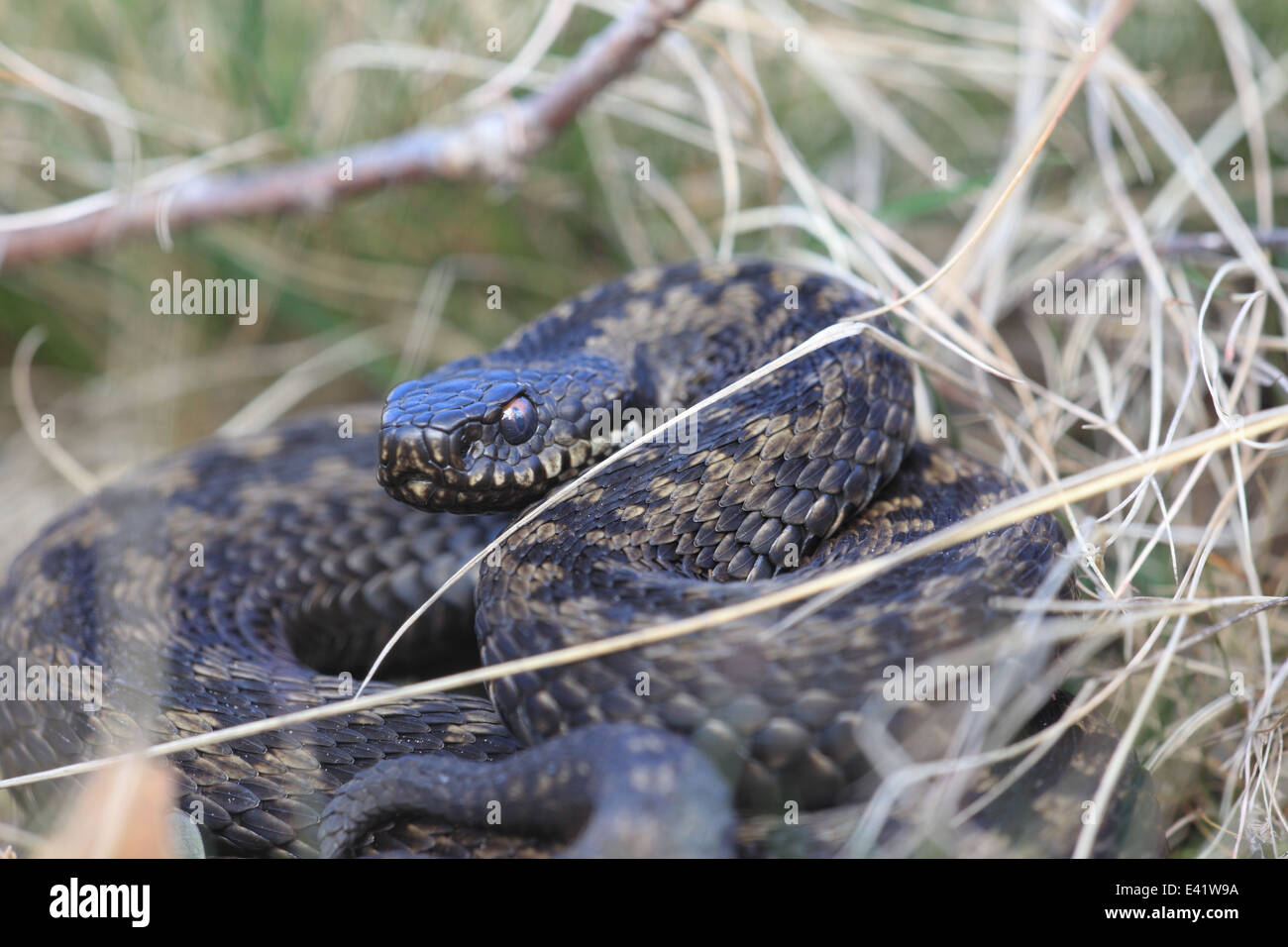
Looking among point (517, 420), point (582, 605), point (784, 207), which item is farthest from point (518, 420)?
point (784, 207)

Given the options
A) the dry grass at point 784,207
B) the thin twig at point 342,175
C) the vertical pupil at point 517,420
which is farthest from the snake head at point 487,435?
the thin twig at point 342,175

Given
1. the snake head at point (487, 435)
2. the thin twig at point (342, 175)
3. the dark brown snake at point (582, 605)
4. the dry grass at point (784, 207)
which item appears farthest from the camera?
the thin twig at point (342, 175)

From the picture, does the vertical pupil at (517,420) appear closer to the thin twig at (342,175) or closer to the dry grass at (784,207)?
the dry grass at (784,207)

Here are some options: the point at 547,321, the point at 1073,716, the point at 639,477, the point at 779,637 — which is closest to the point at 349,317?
the point at 547,321
